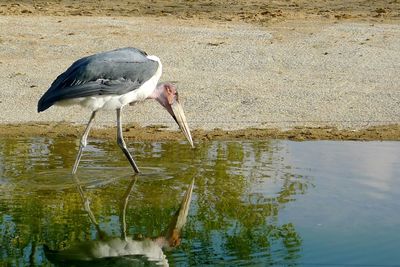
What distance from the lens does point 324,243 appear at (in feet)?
20.7

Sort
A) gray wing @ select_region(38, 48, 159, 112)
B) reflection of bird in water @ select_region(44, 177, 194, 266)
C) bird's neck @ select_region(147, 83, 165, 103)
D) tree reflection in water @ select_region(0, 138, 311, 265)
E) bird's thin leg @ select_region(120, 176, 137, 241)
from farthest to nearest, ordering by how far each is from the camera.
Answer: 1. bird's neck @ select_region(147, 83, 165, 103)
2. gray wing @ select_region(38, 48, 159, 112)
3. bird's thin leg @ select_region(120, 176, 137, 241)
4. tree reflection in water @ select_region(0, 138, 311, 265)
5. reflection of bird in water @ select_region(44, 177, 194, 266)

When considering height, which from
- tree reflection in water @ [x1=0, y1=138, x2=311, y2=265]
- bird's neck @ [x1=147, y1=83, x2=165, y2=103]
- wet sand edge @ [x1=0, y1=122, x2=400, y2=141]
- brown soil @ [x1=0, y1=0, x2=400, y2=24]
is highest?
bird's neck @ [x1=147, y1=83, x2=165, y2=103]

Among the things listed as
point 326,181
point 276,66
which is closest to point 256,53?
point 276,66

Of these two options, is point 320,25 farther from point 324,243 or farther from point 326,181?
point 324,243

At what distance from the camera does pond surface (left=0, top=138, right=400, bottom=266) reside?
20.4 feet

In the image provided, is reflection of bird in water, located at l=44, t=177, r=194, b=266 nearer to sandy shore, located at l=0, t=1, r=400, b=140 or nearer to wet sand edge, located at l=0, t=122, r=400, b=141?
wet sand edge, located at l=0, t=122, r=400, b=141

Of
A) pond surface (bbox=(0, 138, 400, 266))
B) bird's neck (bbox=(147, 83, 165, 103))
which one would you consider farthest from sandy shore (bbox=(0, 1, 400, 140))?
bird's neck (bbox=(147, 83, 165, 103))

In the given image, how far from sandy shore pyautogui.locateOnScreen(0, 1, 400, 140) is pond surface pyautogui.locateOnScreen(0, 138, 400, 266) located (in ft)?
3.21

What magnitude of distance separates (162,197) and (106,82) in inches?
45.5

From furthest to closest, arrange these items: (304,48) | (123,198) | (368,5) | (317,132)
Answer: (368,5) < (304,48) < (317,132) < (123,198)

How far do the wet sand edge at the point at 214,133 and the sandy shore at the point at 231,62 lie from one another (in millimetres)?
13

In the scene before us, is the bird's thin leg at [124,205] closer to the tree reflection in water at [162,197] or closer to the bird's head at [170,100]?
the tree reflection in water at [162,197]

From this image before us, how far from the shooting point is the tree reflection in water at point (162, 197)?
Result: 632 cm

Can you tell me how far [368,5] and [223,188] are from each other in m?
11.0
